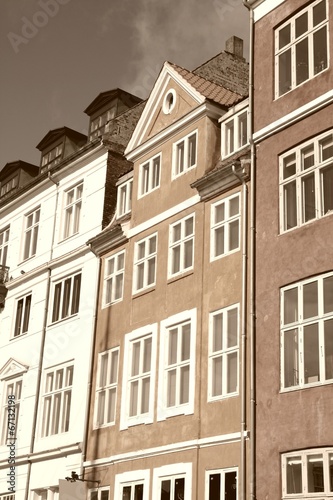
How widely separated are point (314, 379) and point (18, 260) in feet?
64.2

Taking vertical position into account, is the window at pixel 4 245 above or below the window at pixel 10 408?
above

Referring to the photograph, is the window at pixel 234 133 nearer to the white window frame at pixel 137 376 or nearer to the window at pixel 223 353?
the window at pixel 223 353

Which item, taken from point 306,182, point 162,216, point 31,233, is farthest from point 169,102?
point 31,233

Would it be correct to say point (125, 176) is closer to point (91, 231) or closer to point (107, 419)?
point (91, 231)

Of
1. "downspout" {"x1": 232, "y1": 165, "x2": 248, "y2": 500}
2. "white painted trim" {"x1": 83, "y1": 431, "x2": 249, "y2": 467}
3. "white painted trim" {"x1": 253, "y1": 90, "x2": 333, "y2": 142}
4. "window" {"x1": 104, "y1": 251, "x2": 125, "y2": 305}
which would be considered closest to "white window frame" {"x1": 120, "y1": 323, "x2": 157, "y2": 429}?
"white painted trim" {"x1": 83, "y1": 431, "x2": 249, "y2": 467}

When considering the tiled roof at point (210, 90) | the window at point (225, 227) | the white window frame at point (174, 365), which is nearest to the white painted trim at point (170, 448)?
the white window frame at point (174, 365)

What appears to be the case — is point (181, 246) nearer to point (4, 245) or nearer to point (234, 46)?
point (234, 46)

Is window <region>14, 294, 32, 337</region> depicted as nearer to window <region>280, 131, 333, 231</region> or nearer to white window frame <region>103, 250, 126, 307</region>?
white window frame <region>103, 250, 126, 307</region>

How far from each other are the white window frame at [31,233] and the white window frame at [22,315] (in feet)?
6.24

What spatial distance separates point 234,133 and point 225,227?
329 cm

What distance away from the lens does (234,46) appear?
33.5 metres

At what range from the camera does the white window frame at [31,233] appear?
114ft

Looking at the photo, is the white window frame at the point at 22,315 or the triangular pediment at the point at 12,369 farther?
the white window frame at the point at 22,315

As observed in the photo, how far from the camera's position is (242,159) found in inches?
896
